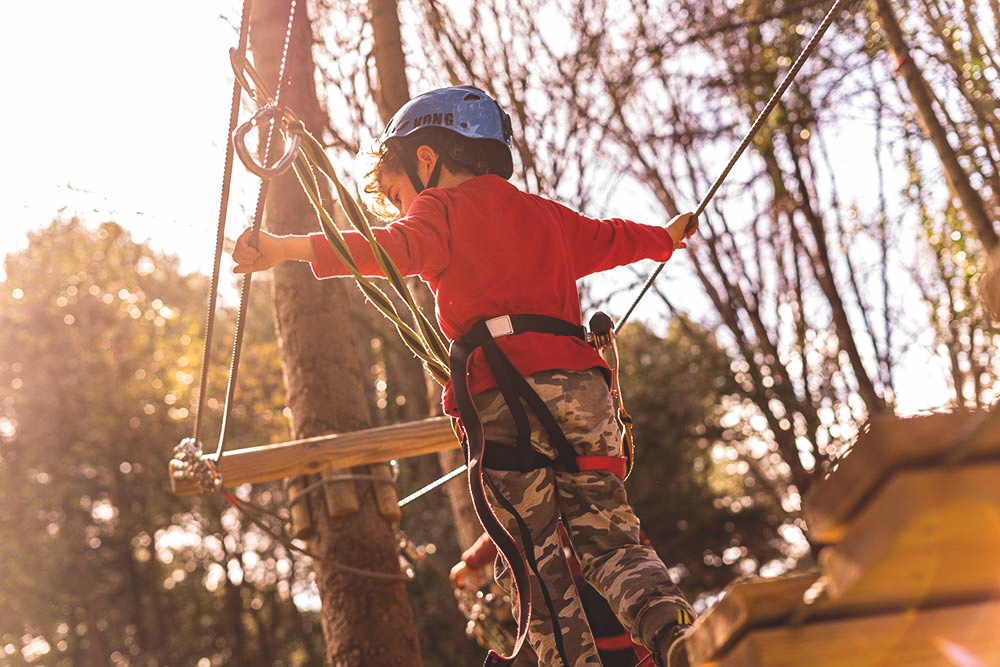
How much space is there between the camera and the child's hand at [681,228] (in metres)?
3.51

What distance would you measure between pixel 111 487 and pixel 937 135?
18.8 metres

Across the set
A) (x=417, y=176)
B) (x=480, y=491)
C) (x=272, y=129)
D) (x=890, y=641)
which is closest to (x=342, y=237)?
(x=272, y=129)

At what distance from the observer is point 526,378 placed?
9.19ft

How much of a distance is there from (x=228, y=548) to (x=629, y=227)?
62.7 feet

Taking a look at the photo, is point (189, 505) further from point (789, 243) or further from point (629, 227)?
point (629, 227)

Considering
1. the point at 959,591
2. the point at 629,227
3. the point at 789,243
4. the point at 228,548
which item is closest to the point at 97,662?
the point at 228,548

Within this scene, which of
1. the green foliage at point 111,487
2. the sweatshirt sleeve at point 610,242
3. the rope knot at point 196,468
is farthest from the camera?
the green foliage at point 111,487

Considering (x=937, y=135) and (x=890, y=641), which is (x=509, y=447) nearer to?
(x=890, y=641)

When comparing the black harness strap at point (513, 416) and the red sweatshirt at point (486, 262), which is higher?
the red sweatshirt at point (486, 262)

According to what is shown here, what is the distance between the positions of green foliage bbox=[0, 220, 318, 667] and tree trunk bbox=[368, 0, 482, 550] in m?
13.7

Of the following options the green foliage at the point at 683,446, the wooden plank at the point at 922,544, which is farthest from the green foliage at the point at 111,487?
the wooden plank at the point at 922,544

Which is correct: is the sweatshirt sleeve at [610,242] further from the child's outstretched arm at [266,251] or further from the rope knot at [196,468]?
the rope knot at [196,468]

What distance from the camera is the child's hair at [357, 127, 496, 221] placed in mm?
3146

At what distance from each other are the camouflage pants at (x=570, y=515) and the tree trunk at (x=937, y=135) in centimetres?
318
